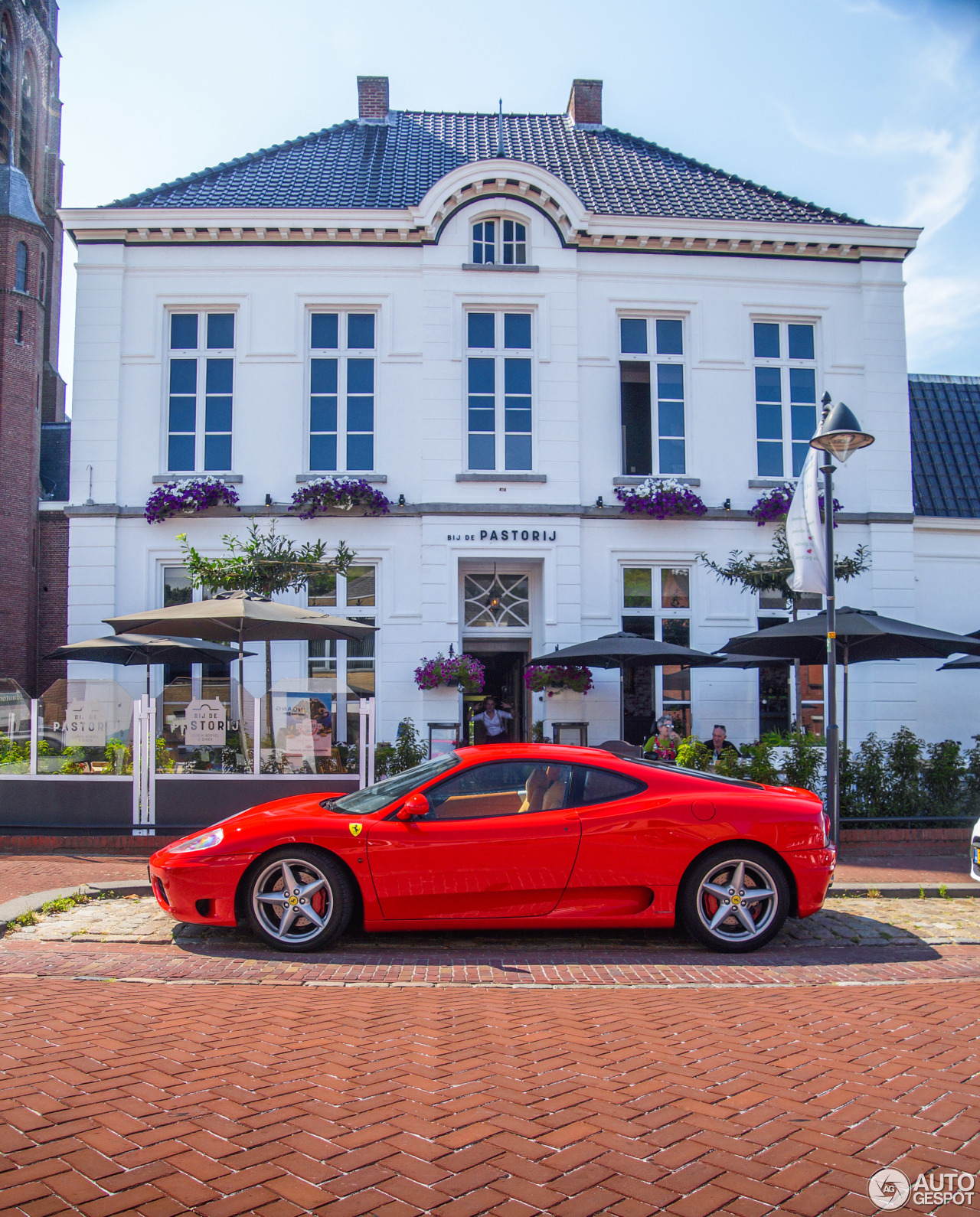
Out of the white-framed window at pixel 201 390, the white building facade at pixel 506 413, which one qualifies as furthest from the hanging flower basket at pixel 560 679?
the white-framed window at pixel 201 390

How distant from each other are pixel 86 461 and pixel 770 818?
43.6 feet

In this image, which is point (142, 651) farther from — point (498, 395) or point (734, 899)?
point (734, 899)

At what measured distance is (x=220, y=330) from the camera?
54.3 ft

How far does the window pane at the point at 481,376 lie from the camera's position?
53.6ft

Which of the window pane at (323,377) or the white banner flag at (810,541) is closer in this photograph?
the white banner flag at (810,541)

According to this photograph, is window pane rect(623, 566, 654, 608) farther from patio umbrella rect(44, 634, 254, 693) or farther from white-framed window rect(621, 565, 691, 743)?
patio umbrella rect(44, 634, 254, 693)

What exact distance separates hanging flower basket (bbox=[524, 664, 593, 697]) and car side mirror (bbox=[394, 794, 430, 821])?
864cm

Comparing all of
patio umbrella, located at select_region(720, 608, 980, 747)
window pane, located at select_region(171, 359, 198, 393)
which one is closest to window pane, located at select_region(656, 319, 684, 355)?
patio umbrella, located at select_region(720, 608, 980, 747)

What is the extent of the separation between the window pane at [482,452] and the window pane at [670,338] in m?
3.52

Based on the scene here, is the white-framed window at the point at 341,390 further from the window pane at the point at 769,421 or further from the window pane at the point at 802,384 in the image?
the window pane at the point at 802,384

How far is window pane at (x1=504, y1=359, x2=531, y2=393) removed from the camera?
16.4 m

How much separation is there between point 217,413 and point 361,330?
2832 mm

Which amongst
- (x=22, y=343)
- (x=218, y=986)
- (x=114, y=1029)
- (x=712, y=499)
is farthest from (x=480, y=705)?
(x=22, y=343)

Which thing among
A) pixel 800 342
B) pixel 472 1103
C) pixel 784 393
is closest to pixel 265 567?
pixel 784 393
